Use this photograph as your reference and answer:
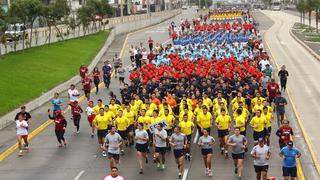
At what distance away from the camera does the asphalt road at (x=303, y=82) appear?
2124cm

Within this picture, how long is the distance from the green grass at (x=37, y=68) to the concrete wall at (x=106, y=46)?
367 mm

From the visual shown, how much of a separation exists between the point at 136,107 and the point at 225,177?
5.07 meters

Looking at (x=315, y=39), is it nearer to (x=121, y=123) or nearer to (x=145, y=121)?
(x=145, y=121)

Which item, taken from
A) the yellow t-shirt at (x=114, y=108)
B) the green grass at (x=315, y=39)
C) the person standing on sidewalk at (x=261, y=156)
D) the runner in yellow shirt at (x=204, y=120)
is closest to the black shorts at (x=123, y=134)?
the yellow t-shirt at (x=114, y=108)

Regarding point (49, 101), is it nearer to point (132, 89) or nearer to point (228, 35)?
point (132, 89)

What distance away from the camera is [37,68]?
3734cm

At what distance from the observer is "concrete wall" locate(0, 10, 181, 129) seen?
2615 centimetres

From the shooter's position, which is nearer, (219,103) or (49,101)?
Answer: (219,103)

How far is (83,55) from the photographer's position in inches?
1812

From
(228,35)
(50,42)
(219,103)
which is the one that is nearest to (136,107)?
(219,103)

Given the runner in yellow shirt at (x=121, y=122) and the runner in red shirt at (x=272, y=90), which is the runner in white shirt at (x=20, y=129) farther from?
the runner in red shirt at (x=272, y=90)

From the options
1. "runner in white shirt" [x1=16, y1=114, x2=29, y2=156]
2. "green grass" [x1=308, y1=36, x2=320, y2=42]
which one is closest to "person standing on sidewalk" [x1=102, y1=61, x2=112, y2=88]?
"runner in white shirt" [x1=16, y1=114, x2=29, y2=156]

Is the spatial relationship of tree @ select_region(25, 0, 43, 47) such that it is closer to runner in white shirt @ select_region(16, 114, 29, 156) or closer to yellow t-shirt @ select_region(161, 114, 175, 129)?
runner in white shirt @ select_region(16, 114, 29, 156)

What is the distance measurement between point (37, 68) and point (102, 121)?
1890cm
